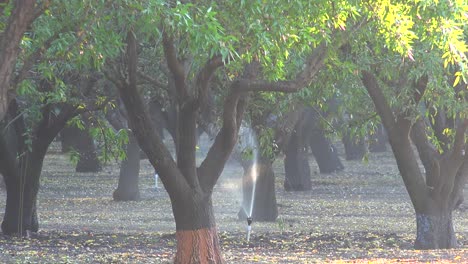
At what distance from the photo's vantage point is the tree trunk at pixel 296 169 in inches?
1363

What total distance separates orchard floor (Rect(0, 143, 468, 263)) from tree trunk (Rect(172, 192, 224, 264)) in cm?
157

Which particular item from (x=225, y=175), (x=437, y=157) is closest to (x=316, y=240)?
(x=437, y=157)

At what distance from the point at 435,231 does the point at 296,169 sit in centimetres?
1754

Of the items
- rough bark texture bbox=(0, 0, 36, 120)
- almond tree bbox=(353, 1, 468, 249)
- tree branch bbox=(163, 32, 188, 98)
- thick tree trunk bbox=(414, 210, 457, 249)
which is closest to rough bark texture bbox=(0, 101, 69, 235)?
tree branch bbox=(163, 32, 188, 98)

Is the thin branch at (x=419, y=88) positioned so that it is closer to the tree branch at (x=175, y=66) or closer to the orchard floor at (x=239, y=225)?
the orchard floor at (x=239, y=225)

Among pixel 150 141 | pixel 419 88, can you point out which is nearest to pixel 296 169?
pixel 419 88

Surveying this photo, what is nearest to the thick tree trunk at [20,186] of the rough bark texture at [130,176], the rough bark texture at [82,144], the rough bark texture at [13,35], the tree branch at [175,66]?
the tree branch at [175,66]

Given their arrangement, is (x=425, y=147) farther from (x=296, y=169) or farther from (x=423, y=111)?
(x=296, y=169)

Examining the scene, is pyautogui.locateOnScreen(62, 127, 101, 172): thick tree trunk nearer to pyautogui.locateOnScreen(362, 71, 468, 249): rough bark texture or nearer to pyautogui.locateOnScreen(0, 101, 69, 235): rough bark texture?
pyautogui.locateOnScreen(0, 101, 69, 235): rough bark texture

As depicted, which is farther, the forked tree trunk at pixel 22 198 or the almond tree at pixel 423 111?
the forked tree trunk at pixel 22 198

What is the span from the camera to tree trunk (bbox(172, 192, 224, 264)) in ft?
45.9

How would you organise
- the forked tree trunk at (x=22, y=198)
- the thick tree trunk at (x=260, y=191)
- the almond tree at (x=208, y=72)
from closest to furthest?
the almond tree at (x=208, y=72), the forked tree trunk at (x=22, y=198), the thick tree trunk at (x=260, y=191)

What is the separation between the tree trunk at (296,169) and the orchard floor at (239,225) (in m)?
0.51

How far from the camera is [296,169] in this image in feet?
117
